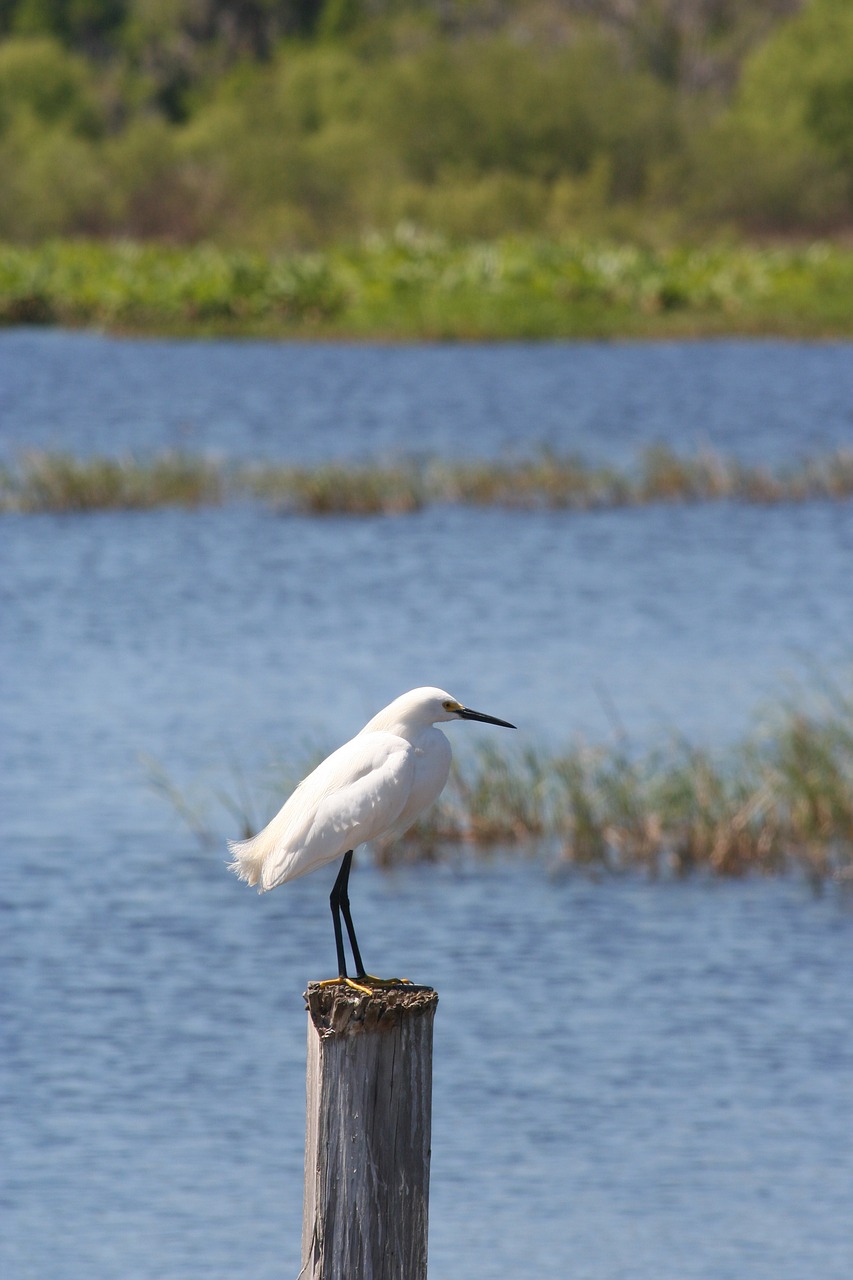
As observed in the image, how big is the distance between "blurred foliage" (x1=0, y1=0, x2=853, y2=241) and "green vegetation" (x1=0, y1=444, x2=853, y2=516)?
34.5 metres

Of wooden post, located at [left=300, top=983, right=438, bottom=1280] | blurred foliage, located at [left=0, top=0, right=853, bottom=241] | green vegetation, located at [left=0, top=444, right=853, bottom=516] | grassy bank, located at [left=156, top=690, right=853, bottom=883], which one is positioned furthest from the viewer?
blurred foliage, located at [left=0, top=0, right=853, bottom=241]

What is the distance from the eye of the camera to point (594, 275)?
175 ft

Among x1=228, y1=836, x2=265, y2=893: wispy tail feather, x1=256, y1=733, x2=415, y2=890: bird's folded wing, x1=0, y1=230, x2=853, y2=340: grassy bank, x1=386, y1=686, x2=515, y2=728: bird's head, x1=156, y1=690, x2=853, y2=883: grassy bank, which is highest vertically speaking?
x1=386, y1=686, x2=515, y2=728: bird's head

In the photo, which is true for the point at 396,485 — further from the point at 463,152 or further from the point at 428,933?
the point at 463,152

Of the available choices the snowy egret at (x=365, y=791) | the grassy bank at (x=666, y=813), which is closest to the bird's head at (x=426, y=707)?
the snowy egret at (x=365, y=791)

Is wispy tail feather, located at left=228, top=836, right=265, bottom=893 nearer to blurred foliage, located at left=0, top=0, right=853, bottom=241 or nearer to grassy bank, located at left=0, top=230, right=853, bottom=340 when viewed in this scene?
grassy bank, located at left=0, top=230, right=853, bottom=340

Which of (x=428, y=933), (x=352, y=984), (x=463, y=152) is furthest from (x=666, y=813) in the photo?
(x=463, y=152)

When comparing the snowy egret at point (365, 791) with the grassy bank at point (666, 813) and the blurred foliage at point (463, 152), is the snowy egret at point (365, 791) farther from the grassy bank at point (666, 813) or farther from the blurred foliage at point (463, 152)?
the blurred foliage at point (463, 152)

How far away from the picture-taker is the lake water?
9.18m

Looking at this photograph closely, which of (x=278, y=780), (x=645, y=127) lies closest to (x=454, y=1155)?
(x=278, y=780)

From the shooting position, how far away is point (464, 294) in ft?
176

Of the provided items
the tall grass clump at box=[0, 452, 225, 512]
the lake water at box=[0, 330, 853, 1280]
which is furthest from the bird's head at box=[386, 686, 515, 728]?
the tall grass clump at box=[0, 452, 225, 512]

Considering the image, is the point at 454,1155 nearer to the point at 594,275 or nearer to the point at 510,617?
the point at 510,617

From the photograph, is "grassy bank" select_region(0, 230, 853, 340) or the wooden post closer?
the wooden post
